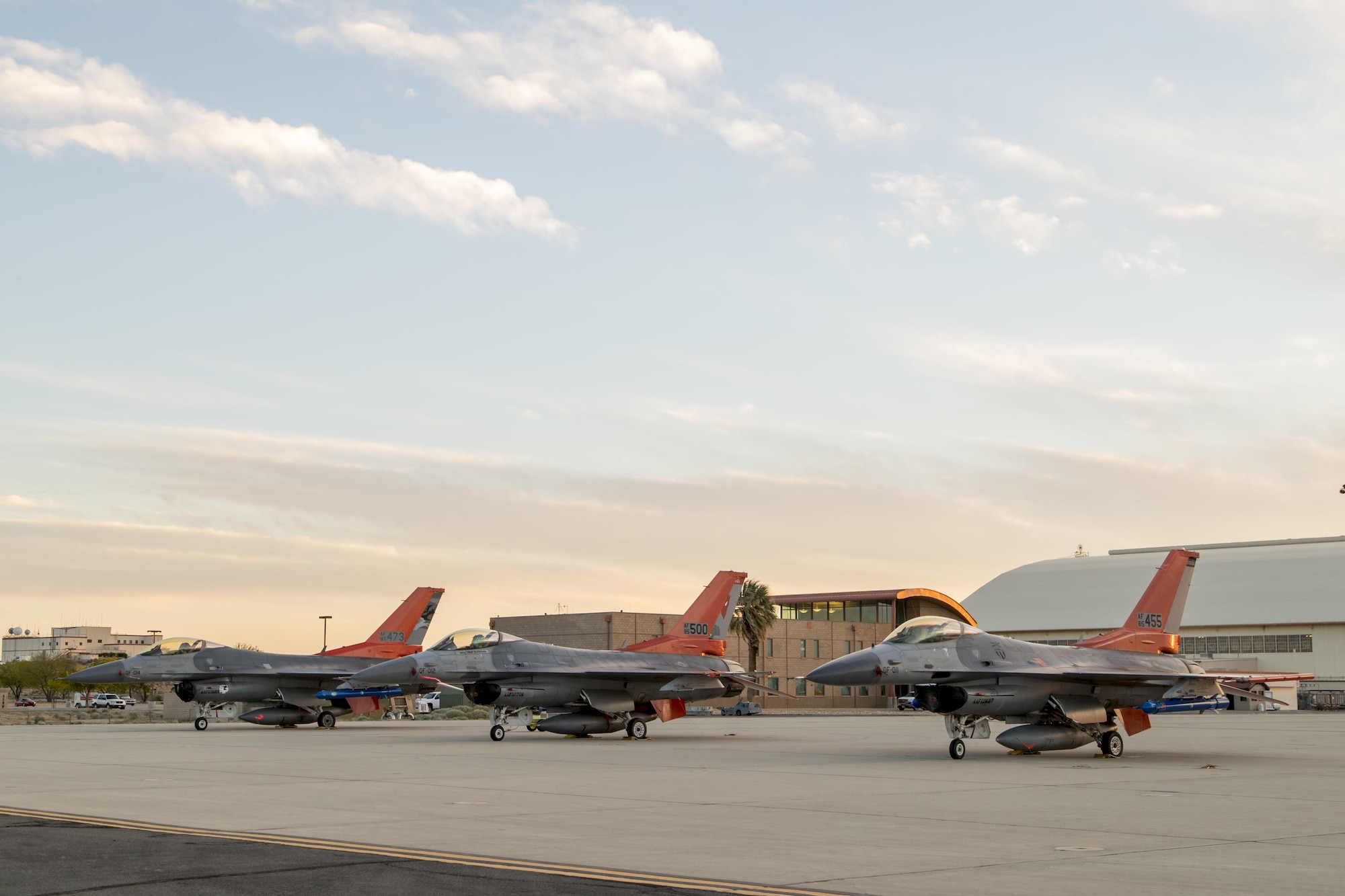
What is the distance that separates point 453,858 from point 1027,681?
1779cm

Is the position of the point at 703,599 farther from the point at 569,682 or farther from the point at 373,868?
the point at 373,868

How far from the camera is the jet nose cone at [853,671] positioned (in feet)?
82.5

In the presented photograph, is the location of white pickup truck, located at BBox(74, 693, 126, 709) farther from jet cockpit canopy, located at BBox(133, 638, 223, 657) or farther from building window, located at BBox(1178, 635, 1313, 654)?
building window, located at BBox(1178, 635, 1313, 654)

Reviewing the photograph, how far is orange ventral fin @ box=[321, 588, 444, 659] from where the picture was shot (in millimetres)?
44719

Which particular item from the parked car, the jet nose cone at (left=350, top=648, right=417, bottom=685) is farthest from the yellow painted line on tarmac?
the parked car

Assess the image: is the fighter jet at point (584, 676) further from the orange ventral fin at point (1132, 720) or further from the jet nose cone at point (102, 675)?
the orange ventral fin at point (1132, 720)

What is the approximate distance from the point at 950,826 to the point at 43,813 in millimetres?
10097

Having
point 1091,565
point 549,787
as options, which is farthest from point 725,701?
point 549,787

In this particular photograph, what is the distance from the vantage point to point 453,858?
1085 cm

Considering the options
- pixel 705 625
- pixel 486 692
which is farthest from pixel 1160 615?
pixel 486 692

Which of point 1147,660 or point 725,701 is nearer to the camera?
point 1147,660

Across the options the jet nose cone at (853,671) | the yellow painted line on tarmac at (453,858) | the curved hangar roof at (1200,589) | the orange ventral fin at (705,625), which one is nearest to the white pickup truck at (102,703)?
the curved hangar roof at (1200,589)

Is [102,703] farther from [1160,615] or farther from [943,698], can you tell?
[943,698]

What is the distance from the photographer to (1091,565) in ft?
346
